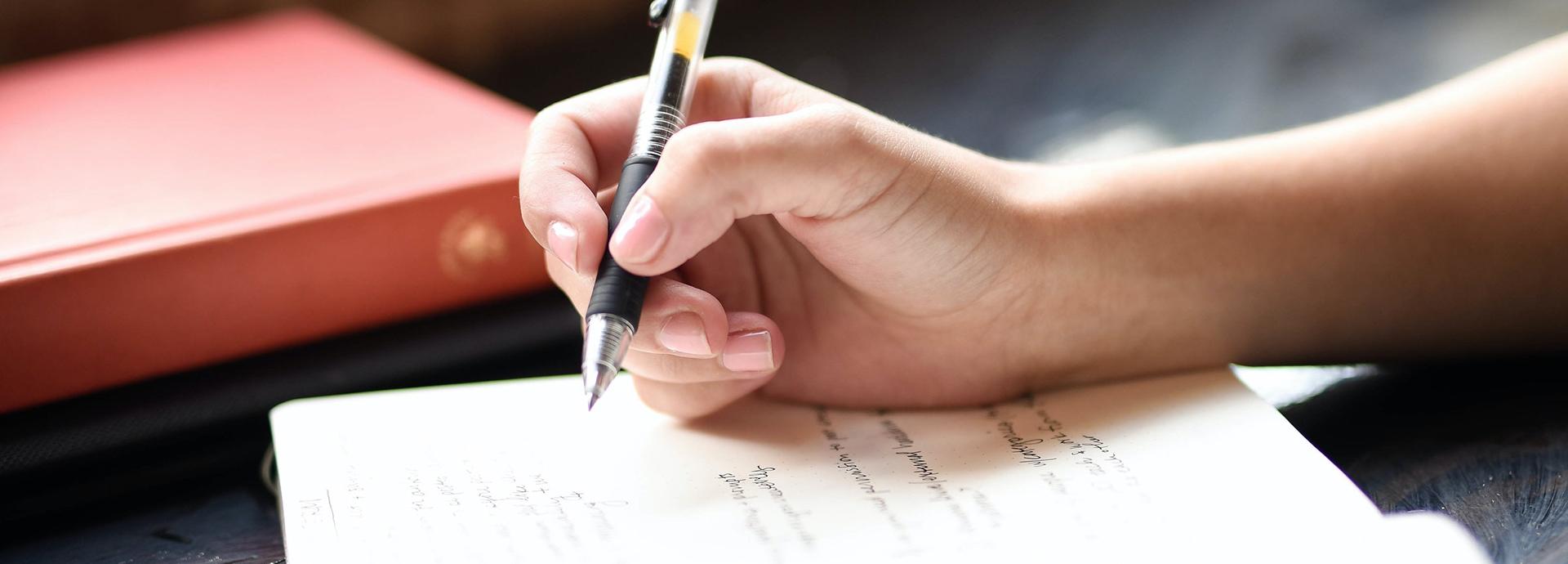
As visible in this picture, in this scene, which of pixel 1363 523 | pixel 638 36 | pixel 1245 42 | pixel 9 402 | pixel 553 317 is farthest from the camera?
pixel 638 36

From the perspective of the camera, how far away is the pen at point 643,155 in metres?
0.43

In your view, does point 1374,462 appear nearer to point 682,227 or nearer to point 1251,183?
point 1251,183

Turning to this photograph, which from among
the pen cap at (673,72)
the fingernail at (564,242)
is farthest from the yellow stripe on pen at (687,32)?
the fingernail at (564,242)

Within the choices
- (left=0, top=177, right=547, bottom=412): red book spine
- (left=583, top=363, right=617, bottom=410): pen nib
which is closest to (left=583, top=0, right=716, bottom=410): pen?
(left=583, top=363, right=617, bottom=410): pen nib

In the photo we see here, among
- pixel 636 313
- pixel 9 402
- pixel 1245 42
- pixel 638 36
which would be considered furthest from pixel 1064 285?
pixel 638 36

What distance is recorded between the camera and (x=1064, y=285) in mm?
535

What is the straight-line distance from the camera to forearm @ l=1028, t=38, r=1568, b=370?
20.6 inches

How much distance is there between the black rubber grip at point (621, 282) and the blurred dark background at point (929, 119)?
0.17 meters

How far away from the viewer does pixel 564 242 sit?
46 centimetres

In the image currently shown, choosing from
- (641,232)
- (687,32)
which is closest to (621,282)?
(641,232)

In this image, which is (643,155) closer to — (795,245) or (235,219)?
(795,245)

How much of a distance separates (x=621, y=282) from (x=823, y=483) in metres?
0.11

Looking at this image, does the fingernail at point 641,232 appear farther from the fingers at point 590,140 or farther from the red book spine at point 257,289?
the red book spine at point 257,289

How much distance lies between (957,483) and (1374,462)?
0.58 ft
